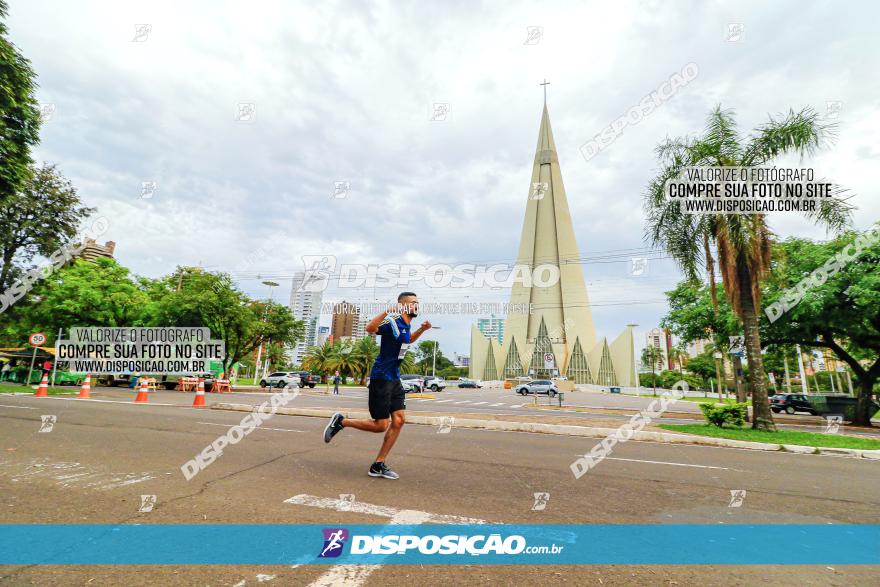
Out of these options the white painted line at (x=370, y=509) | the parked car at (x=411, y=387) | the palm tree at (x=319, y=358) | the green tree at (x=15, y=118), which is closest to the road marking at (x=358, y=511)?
the white painted line at (x=370, y=509)

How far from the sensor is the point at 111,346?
29.4m

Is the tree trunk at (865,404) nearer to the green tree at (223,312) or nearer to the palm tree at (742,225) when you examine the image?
the palm tree at (742,225)

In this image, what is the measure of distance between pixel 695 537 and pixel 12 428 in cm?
1118

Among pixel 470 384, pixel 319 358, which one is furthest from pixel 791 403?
pixel 319 358

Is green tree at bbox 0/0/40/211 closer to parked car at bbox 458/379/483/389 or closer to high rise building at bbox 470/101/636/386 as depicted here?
parked car at bbox 458/379/483/389

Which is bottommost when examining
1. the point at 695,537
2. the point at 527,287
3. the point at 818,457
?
the point at 818,457

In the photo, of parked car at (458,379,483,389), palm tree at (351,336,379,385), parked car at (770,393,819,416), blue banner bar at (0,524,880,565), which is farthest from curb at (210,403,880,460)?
parked car at (458,379,483,389)

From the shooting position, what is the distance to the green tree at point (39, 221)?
843 inches

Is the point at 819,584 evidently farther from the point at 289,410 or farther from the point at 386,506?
the point at 289,410

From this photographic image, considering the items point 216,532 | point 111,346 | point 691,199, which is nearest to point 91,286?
point 111,346

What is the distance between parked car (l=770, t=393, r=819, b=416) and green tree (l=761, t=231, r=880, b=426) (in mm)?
5934

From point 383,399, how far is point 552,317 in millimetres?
83480

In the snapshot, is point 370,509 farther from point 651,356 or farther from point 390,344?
point 651,356

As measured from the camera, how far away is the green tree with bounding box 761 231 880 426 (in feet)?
51.7
